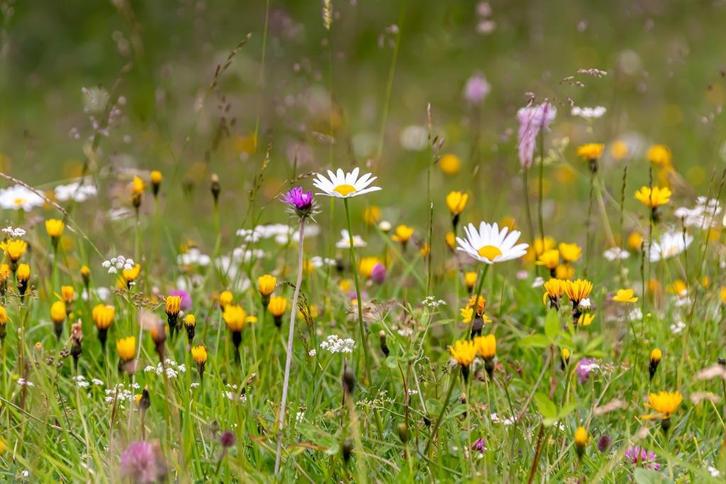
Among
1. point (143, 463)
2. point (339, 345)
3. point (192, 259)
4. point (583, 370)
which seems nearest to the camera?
point (143, 463)

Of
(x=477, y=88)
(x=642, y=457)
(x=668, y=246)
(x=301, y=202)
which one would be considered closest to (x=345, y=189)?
(x=301, y=202)

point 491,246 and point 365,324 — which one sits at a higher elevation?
point 491,246

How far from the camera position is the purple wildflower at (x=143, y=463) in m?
1.47

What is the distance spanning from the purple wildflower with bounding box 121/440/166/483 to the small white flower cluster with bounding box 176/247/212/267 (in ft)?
4.38

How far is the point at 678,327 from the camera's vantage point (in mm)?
2461

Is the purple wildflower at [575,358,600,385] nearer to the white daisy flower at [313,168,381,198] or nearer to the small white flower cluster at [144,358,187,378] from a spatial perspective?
the white daisy flower at [313,168,381,198]

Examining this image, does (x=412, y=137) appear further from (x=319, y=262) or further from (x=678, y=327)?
(x=678, y=327)

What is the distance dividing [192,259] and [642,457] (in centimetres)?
149

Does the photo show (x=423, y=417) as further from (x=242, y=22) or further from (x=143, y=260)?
(x=242, y=22)

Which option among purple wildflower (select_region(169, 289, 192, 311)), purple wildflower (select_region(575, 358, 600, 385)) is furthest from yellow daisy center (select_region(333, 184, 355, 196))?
purple wildflower (select_region(169, 289, 192, 311))

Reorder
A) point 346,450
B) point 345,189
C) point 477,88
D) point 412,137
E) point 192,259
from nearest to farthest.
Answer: point 346,450, point 345,189, point 192,259, point 477,88, point 412,137

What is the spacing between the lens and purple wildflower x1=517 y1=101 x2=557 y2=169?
247cm

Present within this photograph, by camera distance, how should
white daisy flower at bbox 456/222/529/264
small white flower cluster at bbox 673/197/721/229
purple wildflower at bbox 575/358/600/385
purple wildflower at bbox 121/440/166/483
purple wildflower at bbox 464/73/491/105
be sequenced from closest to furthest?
1. purple wildflower at bbox 121/440/166/483
2. white daisy flower at bbox 456/222/529/264
3. purple wildflower at bbox 575/358/600/385
4. small white flower cluster at bbox 673/197/721/229
5. purple wildflower at bbox 464/73/491/105

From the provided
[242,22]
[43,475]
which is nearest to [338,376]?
[43,475]
